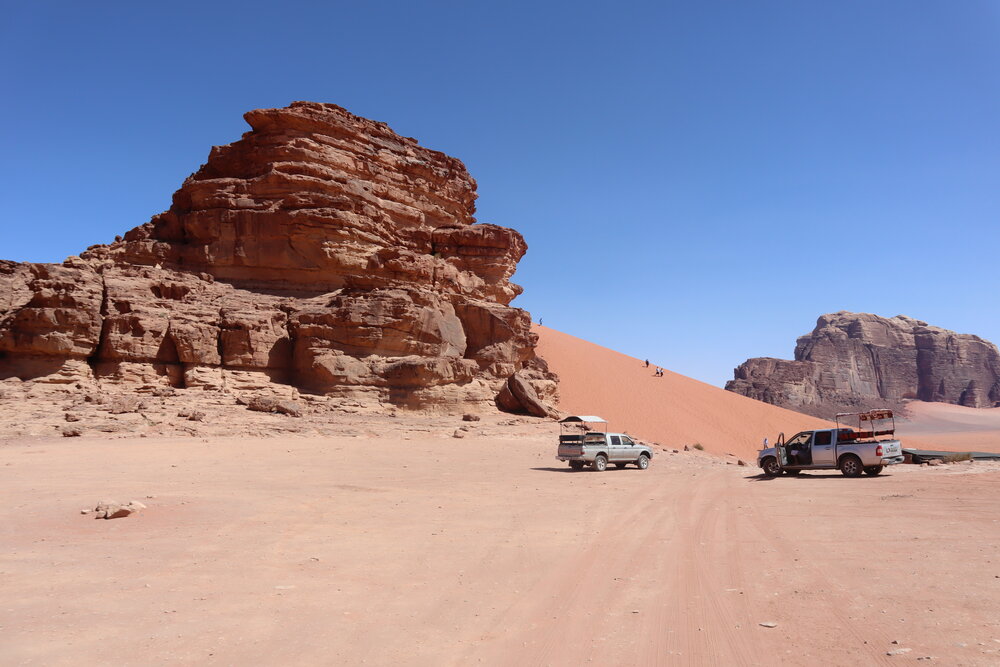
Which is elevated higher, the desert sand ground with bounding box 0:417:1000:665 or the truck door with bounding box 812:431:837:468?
the truck door with bounding box 812:431:837:468

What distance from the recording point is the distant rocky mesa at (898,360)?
97.9 m

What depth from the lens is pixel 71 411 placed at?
1981 cm

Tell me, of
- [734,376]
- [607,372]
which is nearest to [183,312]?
[607,372]

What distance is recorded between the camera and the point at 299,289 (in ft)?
96.5

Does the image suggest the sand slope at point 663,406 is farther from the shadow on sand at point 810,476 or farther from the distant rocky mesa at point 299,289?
the shadow on sand at point 810,476

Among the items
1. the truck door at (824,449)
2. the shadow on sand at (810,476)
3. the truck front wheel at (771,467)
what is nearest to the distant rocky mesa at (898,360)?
the shadow on sand at (810,476)

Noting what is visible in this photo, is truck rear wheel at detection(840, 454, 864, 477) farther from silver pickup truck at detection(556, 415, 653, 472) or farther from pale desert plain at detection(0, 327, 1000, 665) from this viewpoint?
silver pickup truck at detection(556, 415, 653, 472)

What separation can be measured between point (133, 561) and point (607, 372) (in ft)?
166

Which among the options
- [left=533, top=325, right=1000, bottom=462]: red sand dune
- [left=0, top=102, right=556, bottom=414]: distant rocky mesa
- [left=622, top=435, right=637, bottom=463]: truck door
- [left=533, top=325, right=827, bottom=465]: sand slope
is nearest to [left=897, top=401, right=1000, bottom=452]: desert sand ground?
[left=533, top=325, right=1000, bottom=462]: red sand dune

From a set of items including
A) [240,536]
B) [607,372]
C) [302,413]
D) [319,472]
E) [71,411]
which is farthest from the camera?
[607,372]

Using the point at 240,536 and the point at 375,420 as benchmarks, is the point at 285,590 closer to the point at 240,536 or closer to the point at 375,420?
the point at 240,536

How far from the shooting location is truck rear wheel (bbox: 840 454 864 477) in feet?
55.4

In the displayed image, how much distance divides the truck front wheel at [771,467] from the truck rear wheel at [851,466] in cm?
168

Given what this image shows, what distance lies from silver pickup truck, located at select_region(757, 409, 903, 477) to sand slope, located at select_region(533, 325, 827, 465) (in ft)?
59.8
